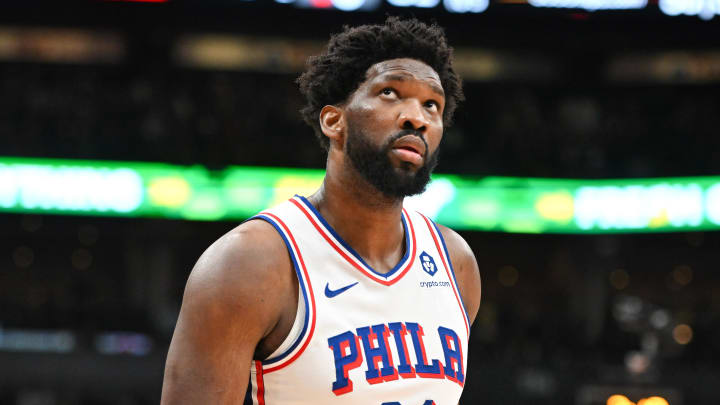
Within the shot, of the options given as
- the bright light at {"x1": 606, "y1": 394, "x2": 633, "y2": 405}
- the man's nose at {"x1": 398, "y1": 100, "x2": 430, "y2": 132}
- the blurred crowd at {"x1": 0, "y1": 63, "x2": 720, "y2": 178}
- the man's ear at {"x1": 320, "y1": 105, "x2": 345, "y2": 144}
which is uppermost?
the blurred crowd at {"x1": 0, "y1": 63, "x2": 720, "y2": 178}

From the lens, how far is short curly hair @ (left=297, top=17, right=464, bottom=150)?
2570 mm

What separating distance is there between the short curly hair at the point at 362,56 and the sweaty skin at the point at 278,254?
4 centimetres

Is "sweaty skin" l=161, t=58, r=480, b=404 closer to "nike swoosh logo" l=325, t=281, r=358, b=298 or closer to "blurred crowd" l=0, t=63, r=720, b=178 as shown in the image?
"nike swoosh logo" l=325, t=281, r=358, b=298

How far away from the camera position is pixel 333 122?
8.46ft

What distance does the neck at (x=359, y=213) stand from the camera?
2549mm

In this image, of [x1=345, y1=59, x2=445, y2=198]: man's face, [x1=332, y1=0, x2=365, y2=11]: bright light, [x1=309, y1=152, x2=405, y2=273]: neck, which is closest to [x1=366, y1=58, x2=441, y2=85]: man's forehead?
[x1=345, y1=59, x2=445, y2=198]: man's face

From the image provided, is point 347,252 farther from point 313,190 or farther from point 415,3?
point 415,3

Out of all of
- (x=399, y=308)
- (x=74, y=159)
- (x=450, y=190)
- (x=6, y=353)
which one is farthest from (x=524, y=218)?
(x=399, y=308)

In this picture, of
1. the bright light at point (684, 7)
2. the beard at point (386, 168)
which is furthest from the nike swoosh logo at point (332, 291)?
the bright light at point (684, 7)

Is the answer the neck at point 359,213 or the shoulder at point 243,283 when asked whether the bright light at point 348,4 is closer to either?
the neck at point 359,213

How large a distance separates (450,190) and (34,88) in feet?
28.5

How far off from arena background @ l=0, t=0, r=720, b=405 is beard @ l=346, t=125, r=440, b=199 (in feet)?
33.7

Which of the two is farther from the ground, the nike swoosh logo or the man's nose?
the man's nose

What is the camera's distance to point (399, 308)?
2486 millimetres
